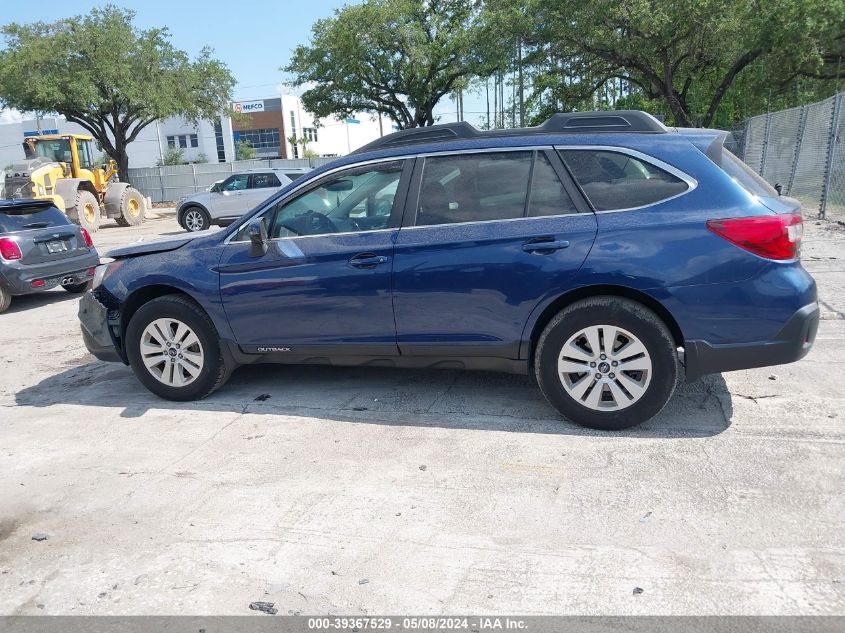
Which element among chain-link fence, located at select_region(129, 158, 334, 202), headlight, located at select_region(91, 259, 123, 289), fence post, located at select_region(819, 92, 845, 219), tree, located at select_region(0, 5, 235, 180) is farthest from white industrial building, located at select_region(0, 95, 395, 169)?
headlight, located at select_region(91, 259, 123, 289)

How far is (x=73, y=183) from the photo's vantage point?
22.9 metres

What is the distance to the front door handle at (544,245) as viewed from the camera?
4.28 m

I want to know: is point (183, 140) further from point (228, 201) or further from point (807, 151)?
point (807, 151)

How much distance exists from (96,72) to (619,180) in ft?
106

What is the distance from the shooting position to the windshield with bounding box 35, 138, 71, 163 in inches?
1007

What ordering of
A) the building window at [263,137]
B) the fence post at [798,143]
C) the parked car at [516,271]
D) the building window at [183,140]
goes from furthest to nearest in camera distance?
the building window at [263,137] < the building window at [183,140] < the fence post at [798,143] < the parked car at [516,271]

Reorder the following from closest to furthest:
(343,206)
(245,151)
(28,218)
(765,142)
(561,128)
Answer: (561,128) < (343,206) < (28,218) < (765,142) < (245,151)

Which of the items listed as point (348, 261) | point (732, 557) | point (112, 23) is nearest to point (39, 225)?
point (348, 261)

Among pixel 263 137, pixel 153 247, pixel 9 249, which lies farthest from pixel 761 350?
pixel 263 137

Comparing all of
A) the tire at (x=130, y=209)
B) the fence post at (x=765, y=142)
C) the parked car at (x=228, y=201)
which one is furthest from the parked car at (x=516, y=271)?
the tire at (x=130, y=209)

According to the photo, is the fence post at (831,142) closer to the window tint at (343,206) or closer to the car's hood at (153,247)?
the window tint at (343,206)

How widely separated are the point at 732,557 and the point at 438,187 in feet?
9.13

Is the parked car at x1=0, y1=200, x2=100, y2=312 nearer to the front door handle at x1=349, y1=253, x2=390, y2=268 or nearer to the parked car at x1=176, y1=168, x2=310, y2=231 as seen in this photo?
the front door handle at x1=349, y1=253, x2=390, y2=268

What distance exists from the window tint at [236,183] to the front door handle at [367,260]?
694 inches
